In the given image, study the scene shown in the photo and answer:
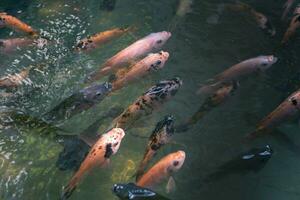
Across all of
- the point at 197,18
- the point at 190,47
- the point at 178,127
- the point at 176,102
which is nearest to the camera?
the point at 178,127

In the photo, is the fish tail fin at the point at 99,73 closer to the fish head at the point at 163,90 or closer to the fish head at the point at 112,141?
the fish head at the point at 163,90

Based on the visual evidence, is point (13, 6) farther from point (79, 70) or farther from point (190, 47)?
point (190, 47)

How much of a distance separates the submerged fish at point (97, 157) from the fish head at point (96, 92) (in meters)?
0.70

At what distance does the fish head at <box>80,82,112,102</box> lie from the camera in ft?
15.3

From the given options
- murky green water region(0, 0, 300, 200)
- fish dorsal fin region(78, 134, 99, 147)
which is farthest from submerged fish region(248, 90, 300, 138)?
fish dorsal fin region(78, 134, 99, 147)

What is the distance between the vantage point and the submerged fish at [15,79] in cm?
509

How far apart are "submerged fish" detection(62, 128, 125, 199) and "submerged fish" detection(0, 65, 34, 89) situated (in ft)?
5.48

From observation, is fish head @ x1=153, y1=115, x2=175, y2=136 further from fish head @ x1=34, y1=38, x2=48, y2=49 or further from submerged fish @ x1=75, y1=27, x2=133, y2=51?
fish head @ x1=34, y1=38, x2=48, y2=49

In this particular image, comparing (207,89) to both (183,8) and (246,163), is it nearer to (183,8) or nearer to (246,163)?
(246,163)

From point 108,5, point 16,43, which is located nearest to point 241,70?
point 16,43

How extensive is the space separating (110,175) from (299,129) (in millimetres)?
2118

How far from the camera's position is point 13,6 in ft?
22.4

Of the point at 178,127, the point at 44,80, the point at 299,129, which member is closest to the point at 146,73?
the point at 178,127

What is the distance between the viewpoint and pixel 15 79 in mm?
5285
